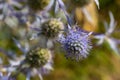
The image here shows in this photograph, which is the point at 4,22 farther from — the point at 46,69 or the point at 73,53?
the point at 73,53

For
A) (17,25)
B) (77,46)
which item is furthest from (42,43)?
(17,25)

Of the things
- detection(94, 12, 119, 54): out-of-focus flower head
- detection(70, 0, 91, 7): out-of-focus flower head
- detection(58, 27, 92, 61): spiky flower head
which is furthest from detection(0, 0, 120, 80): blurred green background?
detection(58, 27, 92, 61): spiky flower head

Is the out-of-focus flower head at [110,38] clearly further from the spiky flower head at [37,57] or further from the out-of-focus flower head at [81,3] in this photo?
the spiky flower head at [37,57]

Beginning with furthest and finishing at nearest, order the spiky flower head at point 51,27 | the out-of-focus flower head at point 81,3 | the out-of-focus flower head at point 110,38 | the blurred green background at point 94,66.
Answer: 1. the blurred green background at point 94,66
2. the out-of-focus flower head at point 110,38
3. the out-of-focus flower head at point 81,3
4. the spiky flower head at point 51,27

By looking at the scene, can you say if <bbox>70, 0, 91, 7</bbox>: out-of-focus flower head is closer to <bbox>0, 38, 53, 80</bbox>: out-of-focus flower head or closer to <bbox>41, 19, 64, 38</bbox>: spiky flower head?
<bbox>41, 19, 64, 38</bbox>: spiky flower head

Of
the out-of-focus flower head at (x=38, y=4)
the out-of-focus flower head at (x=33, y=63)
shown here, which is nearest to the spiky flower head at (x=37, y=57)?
the out-of-focus flower head at (x=33, y=63)

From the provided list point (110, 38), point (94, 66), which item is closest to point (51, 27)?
point (110, 38)
